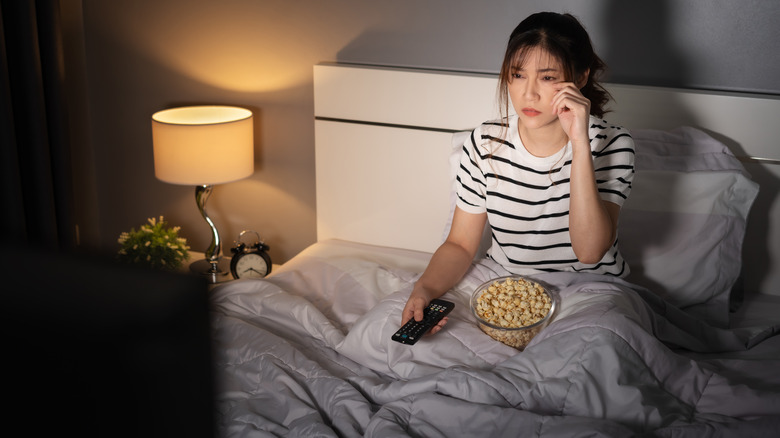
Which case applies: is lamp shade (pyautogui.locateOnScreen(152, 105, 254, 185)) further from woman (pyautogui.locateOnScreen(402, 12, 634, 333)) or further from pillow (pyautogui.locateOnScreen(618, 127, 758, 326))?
pillow (pyautogui.locateOnScreen(618, 127, 758, 326))

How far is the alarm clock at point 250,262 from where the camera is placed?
7.86 feet

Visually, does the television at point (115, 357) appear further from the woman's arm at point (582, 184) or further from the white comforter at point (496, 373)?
the woman's arm at point (582, 184)

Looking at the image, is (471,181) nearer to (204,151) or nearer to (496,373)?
(496,373)

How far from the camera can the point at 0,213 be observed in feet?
8.04

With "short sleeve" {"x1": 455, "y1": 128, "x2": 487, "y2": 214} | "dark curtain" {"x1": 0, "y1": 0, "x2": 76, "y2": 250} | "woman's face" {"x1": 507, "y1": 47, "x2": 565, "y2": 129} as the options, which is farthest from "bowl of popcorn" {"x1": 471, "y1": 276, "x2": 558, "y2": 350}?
"dark curtain" {"x1": 0, "y1": 0, "x2": 76, "y2": 250}

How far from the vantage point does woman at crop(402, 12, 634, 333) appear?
1521 mm

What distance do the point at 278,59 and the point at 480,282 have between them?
1211mm

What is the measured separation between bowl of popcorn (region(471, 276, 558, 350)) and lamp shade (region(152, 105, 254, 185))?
114cm

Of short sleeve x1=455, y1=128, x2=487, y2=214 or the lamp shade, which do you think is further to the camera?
the lamp shade

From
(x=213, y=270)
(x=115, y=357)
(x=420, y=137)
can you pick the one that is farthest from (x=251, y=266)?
(x=115, y=357)

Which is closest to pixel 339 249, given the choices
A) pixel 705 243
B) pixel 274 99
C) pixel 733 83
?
pixel 274 99

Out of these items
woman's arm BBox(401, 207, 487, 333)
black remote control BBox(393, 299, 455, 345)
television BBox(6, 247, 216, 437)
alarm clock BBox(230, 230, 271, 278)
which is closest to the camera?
television BBox(6, 247, 216, 437)

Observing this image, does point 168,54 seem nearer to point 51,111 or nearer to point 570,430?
point 51,111

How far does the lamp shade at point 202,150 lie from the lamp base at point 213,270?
323mm
